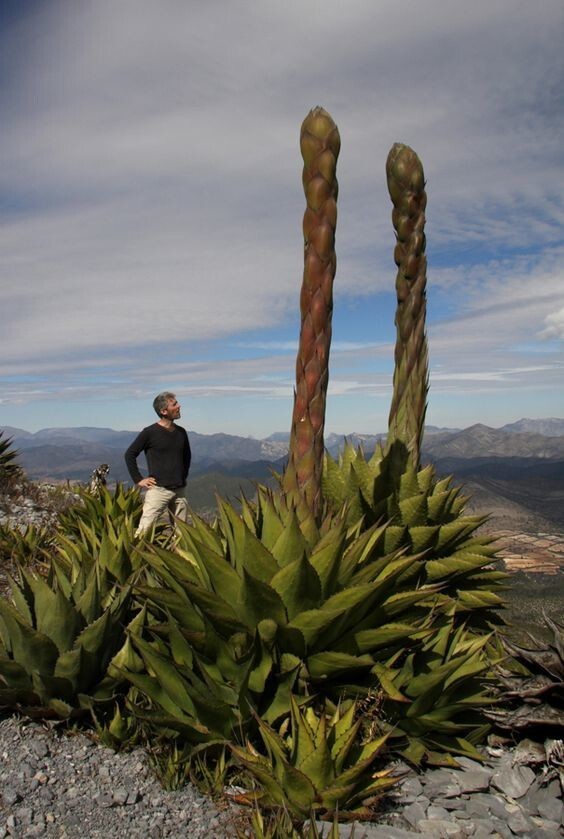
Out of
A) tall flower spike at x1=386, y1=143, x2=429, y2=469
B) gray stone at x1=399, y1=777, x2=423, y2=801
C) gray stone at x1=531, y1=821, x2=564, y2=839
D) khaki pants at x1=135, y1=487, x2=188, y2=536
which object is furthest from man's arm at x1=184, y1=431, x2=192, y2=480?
gray stone at x1=531, y1=821, x2=564, y2=839

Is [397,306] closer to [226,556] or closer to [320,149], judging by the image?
[320,149]

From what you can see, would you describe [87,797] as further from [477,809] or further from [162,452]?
[162,452]

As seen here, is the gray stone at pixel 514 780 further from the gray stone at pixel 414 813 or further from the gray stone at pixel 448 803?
the gray stone at pixel 414 813

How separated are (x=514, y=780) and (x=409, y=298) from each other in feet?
15.5

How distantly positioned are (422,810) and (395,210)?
5610 mm

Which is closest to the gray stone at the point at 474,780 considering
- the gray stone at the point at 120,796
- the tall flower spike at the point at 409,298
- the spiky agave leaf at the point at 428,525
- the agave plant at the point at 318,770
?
the agave plant at the point at 318,770

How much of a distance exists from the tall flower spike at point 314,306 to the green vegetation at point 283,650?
1 cm

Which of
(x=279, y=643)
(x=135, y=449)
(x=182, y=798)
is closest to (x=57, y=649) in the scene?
(x=182, y=798)

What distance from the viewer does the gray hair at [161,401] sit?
9.35 metres

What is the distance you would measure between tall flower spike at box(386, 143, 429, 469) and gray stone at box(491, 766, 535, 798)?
11.2 ft

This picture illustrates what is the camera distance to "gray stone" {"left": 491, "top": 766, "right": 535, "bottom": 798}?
393cm

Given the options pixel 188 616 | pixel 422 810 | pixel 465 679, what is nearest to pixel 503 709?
pixel 465 679

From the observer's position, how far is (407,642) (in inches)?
170

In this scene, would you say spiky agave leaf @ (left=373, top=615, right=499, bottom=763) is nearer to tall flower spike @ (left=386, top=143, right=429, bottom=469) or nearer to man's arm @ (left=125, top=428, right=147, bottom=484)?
tall flower spike @ (left=386, top=143, right=429, bottom=469)
